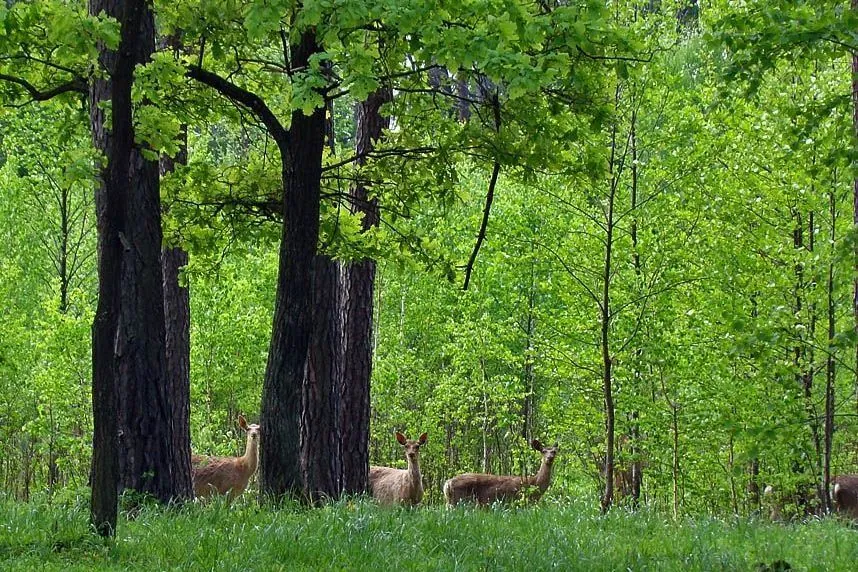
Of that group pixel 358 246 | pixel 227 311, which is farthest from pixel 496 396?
pixel 358 246

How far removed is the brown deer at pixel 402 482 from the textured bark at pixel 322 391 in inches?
115

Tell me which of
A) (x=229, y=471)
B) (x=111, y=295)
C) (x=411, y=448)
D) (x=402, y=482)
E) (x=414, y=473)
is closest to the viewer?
(x=111, y=295)

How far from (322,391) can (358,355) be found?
44.5 inches

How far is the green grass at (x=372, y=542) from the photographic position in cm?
661

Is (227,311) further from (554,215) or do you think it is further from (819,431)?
(819,431)

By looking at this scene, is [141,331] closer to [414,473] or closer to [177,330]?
[177,330]

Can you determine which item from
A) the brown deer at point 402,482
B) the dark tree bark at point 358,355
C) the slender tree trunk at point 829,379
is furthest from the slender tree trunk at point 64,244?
the slender tree trunk at point 829,379

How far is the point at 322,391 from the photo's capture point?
13.3 m

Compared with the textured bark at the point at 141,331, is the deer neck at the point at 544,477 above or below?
below

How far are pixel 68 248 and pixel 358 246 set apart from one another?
961 inches

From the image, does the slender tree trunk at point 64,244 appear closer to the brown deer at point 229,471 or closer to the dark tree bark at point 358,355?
the brown deer at point 229,471

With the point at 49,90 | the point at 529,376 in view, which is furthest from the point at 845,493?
the point at 49,90

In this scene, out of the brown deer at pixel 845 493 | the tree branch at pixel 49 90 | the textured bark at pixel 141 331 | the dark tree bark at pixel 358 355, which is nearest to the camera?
the tree branch at pixel 49 90

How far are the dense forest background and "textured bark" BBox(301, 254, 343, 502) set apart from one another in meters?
1.03
